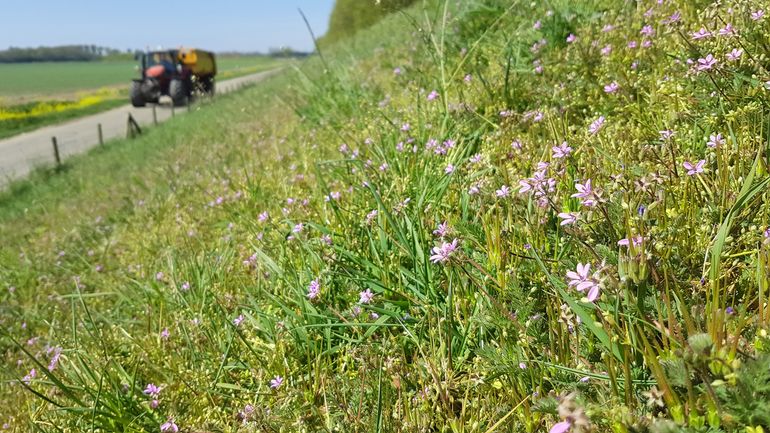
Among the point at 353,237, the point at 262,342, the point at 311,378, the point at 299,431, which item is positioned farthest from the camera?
the point at 353,237

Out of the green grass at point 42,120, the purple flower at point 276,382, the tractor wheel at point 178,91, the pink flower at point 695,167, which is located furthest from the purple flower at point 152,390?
the green grass at point 42,120

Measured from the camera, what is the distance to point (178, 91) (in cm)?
2736

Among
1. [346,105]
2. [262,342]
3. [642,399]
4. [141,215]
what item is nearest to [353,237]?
[262,342]

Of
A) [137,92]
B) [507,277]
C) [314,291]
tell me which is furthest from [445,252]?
[137,92]

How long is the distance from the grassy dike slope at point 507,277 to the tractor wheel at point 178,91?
25.7 m

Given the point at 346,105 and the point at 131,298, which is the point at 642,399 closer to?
the point at 131,298

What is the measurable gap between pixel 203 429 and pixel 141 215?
14.5 ft

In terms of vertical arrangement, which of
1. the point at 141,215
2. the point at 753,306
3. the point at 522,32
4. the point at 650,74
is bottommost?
the point at 141,215

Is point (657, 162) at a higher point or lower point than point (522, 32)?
lower

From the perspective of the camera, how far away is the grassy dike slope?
1281mm

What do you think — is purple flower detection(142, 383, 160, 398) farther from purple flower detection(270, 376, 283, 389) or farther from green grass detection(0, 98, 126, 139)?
green grass detection(0, 98, 126, 139)

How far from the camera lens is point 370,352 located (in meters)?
1.82

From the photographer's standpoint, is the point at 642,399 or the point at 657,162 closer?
the point at 642,399

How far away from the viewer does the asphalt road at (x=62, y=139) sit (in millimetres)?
18562
